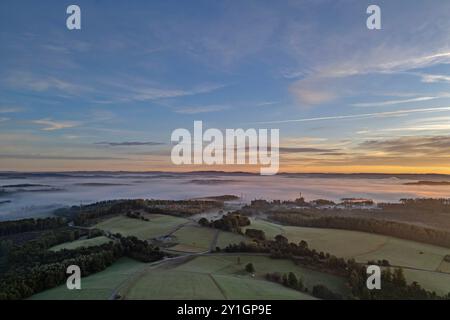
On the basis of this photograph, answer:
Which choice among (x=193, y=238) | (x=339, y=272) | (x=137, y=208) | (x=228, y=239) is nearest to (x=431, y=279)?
(x=339, y=272)

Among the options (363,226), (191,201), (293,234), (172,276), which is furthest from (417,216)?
(172,276)

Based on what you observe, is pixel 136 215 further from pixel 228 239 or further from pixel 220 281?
pixel 220 281

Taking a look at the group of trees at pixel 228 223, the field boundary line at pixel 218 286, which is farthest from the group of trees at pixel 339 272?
the group of trees at pixel 228 223

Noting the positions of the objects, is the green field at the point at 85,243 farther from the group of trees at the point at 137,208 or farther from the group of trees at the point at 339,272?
the group of trees at the point at 339,272

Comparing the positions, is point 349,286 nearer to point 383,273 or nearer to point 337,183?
point 383,273

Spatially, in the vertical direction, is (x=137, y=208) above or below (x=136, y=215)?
above

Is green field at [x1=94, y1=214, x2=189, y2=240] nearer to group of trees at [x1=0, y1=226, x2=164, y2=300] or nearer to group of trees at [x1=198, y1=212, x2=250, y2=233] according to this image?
group of trees at [x1=0, y1=226, x2=164, y2=300]
